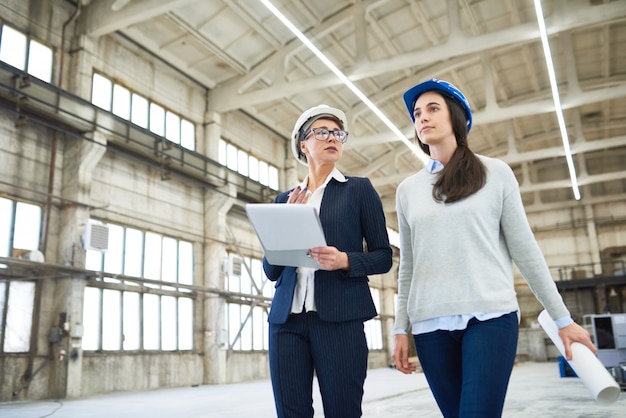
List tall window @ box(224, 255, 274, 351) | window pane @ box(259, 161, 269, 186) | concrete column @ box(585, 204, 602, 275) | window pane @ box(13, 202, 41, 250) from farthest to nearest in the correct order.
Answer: concrete column @ box(585, 204, 602, 275)
window pane @ box(259, 161, 269, 186)
tall window @ box(224, 255, 274, 351)
window pane @ box(13, 202, 41, 250)

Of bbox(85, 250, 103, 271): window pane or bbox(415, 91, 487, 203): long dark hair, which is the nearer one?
bbox(415, 91, 487, 203): long dark hair

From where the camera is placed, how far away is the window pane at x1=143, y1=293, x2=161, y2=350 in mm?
15461

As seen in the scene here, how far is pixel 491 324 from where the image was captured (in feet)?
6.60

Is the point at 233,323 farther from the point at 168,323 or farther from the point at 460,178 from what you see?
the point at 460,178

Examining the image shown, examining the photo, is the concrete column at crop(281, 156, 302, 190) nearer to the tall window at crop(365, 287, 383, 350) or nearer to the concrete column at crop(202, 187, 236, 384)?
the concrete column at crop(202, 187, 236, 384)

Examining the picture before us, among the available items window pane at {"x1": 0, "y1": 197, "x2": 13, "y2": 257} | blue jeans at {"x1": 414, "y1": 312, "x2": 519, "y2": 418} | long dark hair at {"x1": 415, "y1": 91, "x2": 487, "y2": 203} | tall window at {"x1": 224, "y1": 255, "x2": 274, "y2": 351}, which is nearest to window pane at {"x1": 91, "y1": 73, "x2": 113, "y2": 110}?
window pane at {"x1": 0, "y1": 197, "x2": 13, "y2": 257}

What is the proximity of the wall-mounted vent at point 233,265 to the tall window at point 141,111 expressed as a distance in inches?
145

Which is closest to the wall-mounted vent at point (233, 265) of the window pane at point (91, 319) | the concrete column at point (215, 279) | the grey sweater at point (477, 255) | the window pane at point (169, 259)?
the concrete column at point (215, 279)

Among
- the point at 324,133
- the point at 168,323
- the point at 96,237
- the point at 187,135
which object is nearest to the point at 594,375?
the point at 324,133

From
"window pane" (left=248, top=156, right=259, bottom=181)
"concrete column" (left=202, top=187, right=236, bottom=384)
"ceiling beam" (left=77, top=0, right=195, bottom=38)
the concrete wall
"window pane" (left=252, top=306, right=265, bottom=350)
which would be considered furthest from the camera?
"window pane" (left=248, top=156, right=259, bottom=181)

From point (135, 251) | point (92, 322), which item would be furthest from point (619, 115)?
point (92, 322)

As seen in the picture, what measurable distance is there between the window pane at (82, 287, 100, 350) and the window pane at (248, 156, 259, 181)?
Answer: 841 cm

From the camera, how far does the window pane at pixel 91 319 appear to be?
45.0 ft

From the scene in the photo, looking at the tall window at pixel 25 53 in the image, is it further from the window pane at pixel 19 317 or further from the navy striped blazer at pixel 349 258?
the navy striped blazer at pixel 349 258
